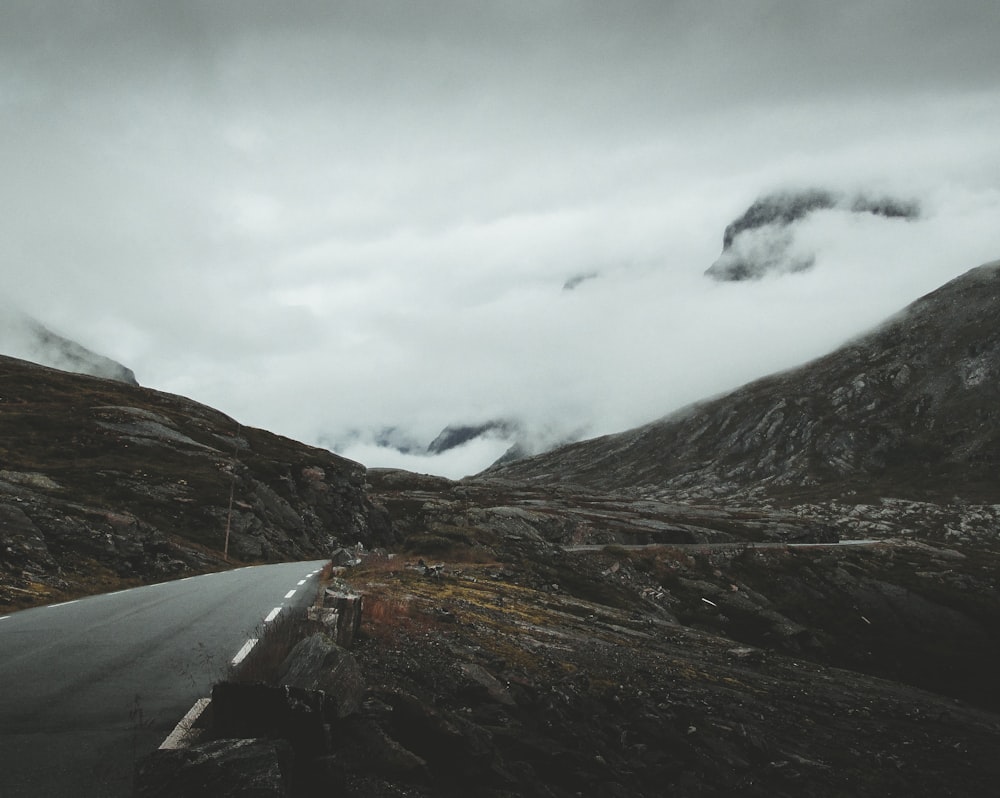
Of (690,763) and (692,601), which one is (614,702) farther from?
(692,601)

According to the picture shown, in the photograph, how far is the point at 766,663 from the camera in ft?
90.7

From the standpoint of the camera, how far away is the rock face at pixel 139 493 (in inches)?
1177

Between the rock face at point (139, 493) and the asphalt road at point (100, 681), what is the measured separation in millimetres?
7086

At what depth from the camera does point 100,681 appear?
33.7ft

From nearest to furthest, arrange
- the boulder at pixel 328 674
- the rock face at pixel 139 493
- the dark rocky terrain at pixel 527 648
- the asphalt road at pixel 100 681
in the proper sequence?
the asphalt road at pixel 100 681, the boulder at pixel 328 674, the dark rocky terrain at pixel 527 648, the rock face at pixel 139 493

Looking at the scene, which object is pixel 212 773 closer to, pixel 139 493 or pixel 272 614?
pixel 272 614

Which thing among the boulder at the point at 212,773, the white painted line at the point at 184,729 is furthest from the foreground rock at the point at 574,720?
the white painted line at the point at 184,729

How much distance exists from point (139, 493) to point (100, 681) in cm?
5253

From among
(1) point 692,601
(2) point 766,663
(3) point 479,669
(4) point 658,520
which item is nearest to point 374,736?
(3) point 479,669

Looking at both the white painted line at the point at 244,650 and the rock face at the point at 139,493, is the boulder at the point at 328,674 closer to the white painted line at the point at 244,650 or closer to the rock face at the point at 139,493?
the white painted line at the point at 244,650

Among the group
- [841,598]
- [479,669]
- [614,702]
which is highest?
[479,669]

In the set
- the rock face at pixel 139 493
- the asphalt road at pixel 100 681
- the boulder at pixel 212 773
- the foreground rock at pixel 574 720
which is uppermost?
the rock face at pixel 139 493

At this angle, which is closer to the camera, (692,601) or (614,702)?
(614,702)

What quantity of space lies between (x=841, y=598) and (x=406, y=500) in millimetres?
91792
